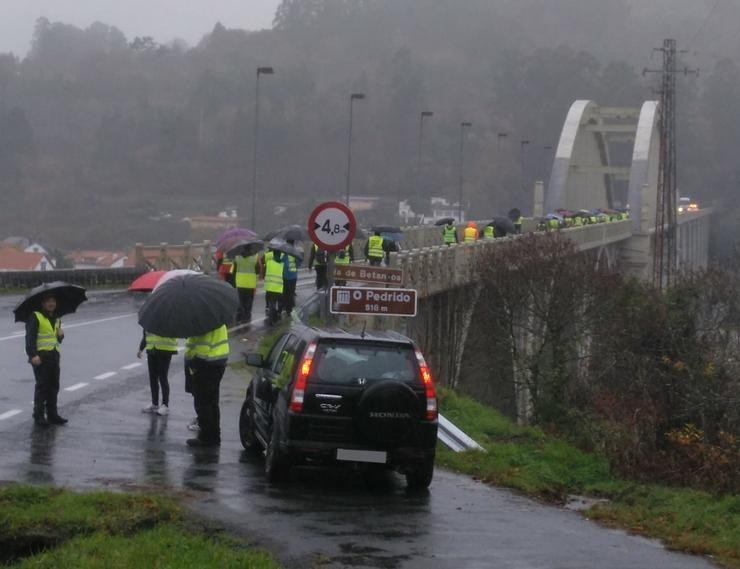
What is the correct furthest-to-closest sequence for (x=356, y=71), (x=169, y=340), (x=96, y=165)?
(x=356, y=71), (x=96, y=165), (x=169, y=340)

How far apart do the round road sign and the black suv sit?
3.80 meters

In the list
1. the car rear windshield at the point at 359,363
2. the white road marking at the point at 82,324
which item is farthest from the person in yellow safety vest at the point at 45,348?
the white road marking at the point at 82,324

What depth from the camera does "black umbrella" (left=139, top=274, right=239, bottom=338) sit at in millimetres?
12961

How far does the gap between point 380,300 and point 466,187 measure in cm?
11907

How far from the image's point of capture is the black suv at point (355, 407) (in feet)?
36.6

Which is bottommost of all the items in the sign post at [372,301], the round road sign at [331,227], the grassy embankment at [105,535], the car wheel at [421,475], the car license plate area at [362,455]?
the car wheel at [421,475]

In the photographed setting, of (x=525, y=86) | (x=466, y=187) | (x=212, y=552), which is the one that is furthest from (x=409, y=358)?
(x=525, y=86)

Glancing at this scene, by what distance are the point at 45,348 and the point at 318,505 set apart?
427cm

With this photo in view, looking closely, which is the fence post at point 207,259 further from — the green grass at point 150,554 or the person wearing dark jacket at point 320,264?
the green grass at point 150,554

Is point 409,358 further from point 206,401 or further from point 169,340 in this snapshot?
point 169,340

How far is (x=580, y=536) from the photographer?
404 inches

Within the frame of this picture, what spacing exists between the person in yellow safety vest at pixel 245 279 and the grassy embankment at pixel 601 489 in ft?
28.7

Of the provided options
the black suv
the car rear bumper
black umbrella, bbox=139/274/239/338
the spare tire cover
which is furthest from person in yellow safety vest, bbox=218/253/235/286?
the spare tire cover

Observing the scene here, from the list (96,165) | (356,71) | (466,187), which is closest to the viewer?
(96,165)
